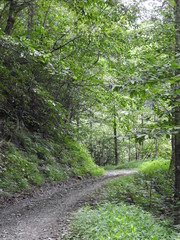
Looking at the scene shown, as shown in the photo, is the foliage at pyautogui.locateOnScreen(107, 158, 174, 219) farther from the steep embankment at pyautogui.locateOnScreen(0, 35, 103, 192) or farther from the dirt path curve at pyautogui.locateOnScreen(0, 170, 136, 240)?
the steep embankment at pyautogui.locateOnScreen(0, 35, 103, 192)

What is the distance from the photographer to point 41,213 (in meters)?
6.00

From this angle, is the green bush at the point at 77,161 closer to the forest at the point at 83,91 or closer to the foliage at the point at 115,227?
the forest at the point at 83,91

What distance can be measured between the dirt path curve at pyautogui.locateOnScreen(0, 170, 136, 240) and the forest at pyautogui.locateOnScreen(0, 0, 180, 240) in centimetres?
42

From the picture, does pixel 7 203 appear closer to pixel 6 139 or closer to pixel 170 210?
pixel 6 139

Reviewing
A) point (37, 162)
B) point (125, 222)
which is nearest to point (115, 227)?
point (125, 222)

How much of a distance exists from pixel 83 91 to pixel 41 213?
9.61 meters

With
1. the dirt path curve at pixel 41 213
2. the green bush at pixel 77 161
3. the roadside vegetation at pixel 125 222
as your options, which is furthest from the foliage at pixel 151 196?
the green bush at pixel 77 161

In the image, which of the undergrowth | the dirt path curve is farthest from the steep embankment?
the dirt path curve

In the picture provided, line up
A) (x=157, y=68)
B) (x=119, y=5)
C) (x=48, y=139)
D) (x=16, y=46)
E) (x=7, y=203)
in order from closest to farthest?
(x=157, y=68) → (x=16, y=46) → (x=7, y=203) → (x=119, y=5) → (x=48, y=139)

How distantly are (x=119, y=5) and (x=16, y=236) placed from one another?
Answer: 6.91m

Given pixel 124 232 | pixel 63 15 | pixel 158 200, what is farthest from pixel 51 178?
pixel 63 15

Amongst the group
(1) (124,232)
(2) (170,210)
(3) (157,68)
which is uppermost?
(3) (157,68)

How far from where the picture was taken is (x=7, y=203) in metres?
6.45

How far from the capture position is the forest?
451cm
